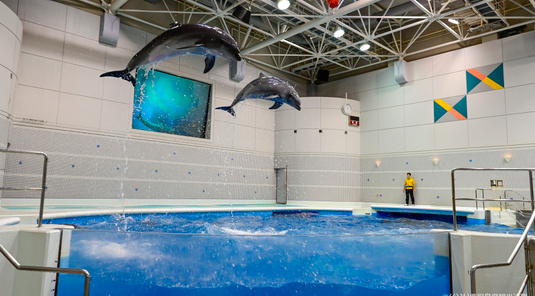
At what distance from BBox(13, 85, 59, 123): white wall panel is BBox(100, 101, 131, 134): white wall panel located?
131 cm

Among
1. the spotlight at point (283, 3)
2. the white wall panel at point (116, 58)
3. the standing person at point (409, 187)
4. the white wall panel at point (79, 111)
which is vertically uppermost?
the spotlight at point (283, 3)

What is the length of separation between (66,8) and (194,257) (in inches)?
406

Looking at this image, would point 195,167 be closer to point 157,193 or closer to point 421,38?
point 157,193

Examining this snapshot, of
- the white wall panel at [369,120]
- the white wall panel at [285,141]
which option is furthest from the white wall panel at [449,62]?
the white wall panel at [285,141]

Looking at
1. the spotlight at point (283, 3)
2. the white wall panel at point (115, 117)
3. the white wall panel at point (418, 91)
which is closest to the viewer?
the spotlight at point (283, 3)

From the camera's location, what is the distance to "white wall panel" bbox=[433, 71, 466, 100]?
504 inches

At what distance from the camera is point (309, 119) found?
590 inches

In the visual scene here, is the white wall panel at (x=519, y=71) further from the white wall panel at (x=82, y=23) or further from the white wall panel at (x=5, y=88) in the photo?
the white wall panel at (x=5, y=88)

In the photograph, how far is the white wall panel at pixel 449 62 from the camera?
12906 mm

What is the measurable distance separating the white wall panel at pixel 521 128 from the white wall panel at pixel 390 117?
366 centimetres

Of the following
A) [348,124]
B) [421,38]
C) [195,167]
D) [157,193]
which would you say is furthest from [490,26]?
[157,193]

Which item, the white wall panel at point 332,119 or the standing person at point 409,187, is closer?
the standing person at point 409,187

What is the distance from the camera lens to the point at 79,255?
9.91 ft

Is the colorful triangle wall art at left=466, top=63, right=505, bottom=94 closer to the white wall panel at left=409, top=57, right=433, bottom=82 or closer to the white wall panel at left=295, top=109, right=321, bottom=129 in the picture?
the white wall panel at left=409, top=57, right=433, bottom=82
